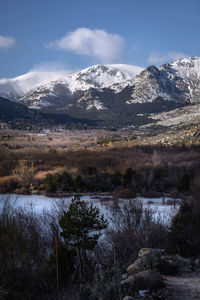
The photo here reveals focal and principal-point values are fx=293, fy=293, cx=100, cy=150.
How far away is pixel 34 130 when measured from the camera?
445 ft

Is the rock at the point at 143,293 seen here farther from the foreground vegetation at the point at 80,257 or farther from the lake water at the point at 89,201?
the lake water at the point at 89,201

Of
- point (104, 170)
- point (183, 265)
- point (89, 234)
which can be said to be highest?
point (104, 170)

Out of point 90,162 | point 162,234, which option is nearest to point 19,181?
point 90,162

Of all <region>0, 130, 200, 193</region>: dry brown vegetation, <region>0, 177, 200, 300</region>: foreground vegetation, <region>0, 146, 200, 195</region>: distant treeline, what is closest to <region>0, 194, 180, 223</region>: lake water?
<region>0, 146, 200, 195</region>: distant treeline

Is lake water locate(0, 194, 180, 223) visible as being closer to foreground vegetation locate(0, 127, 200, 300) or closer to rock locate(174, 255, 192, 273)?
foreground vegetation locate(0, 127, 200, 300)

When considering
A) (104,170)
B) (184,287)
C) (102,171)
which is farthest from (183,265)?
(104,170)

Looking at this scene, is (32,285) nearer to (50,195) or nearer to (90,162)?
(50,195)

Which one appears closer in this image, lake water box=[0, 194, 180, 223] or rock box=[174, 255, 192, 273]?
rock box=[174, 255, 192, 273]

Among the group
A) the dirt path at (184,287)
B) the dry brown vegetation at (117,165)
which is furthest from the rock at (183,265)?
the dry brown vegetation at (117,165)

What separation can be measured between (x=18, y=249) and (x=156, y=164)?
43.5m

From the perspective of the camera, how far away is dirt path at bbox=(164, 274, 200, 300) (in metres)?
8.09

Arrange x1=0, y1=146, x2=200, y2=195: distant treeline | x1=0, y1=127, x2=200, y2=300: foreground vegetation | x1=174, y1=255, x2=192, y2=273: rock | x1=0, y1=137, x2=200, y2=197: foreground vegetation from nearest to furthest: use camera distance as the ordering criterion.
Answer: x1=0, y1=127, x2=200, y2=300: foreground vegetation → x1=174, y1=255, x2=192, y2=273: rock → x1=0, y1=137, x2=200, y2=197: foreground vegetation → x1=0, y1=146, x2=200, y2=195: distant treeline

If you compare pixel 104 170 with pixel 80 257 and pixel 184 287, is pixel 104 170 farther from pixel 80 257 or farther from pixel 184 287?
pixel 184 287

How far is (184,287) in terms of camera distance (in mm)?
8875
